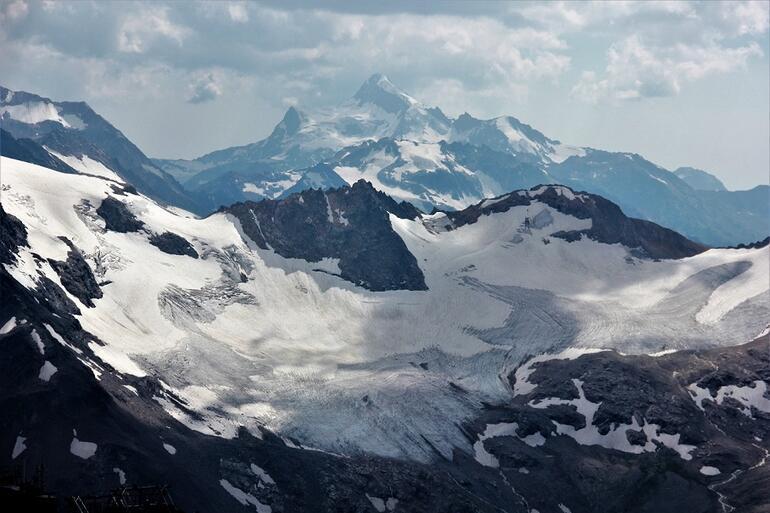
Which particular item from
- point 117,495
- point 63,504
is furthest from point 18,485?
point 63,504

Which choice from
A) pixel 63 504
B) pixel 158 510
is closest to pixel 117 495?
pixel 158 510

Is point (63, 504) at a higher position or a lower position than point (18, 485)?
lower

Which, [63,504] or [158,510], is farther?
[63,504]

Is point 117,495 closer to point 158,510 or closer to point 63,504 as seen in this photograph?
point 158,510

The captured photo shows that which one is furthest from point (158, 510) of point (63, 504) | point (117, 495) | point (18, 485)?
point (63, 504)

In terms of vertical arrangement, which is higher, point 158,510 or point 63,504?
point 158,510

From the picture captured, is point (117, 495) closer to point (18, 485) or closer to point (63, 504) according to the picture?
point (18, 485)

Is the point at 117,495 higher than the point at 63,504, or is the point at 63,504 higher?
the point at 117,495

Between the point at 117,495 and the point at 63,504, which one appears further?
the point at 63,504
